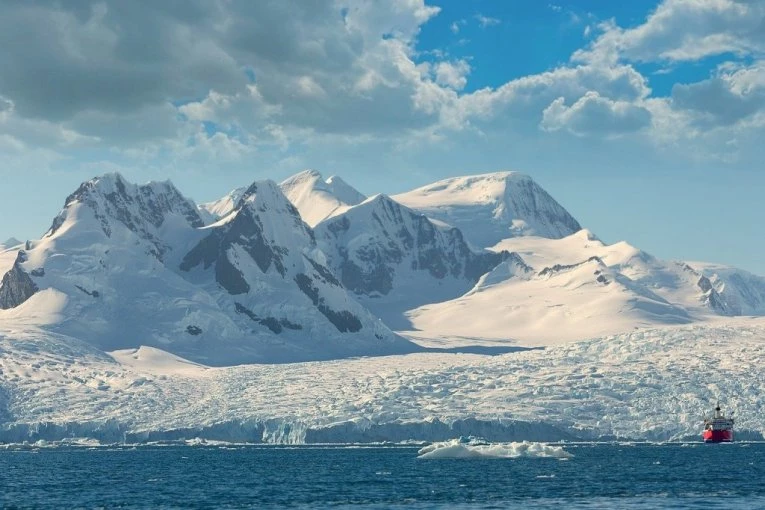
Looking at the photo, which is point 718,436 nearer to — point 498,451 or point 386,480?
point 498,451

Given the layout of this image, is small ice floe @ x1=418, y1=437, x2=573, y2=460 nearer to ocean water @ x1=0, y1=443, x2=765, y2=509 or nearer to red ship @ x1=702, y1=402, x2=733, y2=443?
ocean water @ x1=0, y1=443, x2=765, y2=509

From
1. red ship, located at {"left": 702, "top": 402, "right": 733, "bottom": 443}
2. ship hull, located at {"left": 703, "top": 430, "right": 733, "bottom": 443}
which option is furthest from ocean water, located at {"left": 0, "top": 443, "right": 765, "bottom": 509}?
red ship, located at {"left": 702, "top": 402, "right": 733, "bottom": 443}

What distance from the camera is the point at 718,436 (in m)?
186

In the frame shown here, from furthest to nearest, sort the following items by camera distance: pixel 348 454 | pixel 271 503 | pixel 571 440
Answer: pixel 571 440 → pixel 348 454 → pixel 271 503

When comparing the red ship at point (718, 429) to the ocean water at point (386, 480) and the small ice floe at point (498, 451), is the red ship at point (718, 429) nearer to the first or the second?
the ocean water at point (386, 480)

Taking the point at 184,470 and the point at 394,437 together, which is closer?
the point at 184,470

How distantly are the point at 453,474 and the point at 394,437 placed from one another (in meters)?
62.9

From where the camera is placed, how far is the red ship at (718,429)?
607 feet

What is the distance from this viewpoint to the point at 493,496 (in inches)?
4188

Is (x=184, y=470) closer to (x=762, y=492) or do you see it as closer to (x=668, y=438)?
(x=762, y=492)

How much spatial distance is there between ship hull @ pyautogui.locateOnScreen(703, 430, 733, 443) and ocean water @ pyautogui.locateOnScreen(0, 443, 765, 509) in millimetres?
4640

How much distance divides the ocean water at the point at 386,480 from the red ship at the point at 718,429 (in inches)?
192

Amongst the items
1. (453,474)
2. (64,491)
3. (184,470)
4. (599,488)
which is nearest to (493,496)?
(599,488)

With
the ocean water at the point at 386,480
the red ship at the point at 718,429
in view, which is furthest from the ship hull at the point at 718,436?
the ocean water at the point at 386,480
